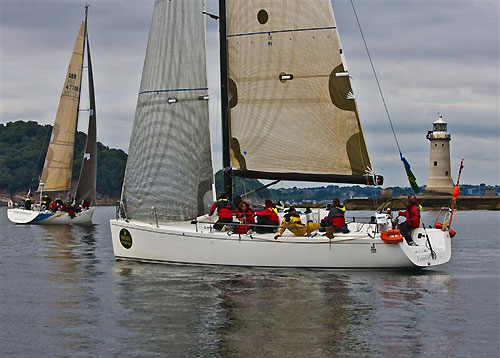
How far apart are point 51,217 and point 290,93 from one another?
3445cm

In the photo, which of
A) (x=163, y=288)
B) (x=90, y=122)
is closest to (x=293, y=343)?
(x=163, y=288)

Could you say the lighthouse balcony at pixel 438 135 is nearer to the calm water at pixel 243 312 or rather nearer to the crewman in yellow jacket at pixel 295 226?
the calm water at pixel 243 312

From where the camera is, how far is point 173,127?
24.0 m

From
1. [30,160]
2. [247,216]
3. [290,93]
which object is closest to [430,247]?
[247,216]

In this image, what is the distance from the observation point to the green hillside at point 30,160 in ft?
563

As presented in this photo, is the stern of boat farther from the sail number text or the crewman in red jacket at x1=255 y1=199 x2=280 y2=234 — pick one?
the sail number text

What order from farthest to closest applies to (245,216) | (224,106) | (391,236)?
A: (224,106) → (245,216) → (391,236)

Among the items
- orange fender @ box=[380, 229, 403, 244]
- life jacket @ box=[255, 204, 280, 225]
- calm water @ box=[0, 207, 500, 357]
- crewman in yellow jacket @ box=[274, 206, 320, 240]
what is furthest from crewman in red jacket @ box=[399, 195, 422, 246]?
life jacket @ box=[255, 204, 280, 225]

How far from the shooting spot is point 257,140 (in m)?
23.6

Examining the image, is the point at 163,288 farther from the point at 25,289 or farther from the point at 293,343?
the point at 293,343

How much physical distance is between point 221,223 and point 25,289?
16.4 feet

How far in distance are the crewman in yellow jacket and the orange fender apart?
182cm

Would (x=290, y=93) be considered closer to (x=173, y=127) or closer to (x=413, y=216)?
(x=173, y=127)

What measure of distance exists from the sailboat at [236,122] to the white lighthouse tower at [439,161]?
292 feet
